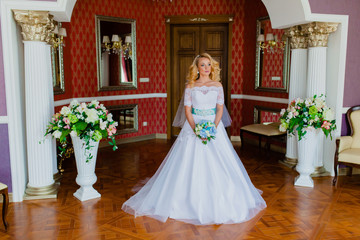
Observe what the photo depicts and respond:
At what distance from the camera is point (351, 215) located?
4352mm

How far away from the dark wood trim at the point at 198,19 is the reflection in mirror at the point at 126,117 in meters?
2.26

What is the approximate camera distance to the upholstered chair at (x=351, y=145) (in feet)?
17.6

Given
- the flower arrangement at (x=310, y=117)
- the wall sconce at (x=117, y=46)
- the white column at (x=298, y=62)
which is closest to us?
the flower arrangement at (x=310, y=117)

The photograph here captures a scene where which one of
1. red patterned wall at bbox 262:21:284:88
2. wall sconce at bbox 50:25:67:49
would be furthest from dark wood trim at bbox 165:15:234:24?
wall sconce at bbox 50:25:67:49

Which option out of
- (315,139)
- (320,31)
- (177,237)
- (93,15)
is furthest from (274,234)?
(93,15)

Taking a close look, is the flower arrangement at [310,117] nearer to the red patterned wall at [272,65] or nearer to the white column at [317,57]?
the white column at [317,57]

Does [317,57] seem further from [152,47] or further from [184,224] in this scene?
[152,47]

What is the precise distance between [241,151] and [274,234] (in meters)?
3.96

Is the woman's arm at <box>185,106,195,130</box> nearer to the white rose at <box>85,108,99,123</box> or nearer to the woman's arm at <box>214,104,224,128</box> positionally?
the woman's arm at <box>214,104,224,128</box>

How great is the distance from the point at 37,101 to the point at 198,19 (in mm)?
4936

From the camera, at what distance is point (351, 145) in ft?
19.0

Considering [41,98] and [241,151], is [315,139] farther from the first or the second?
[41,98]

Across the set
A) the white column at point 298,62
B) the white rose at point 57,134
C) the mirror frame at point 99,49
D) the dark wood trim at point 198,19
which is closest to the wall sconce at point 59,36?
the mirror frame at point 99,49

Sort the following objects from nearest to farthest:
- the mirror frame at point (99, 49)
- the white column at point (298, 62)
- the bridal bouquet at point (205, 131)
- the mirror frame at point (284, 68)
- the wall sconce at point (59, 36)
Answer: the bridal bouquet at point (205, 131) < the white column at point (298, 62) < the wall sconce at point (59, 36) < the mirror frame at point (284, 68) < the mirror frame at point (99, 49)
